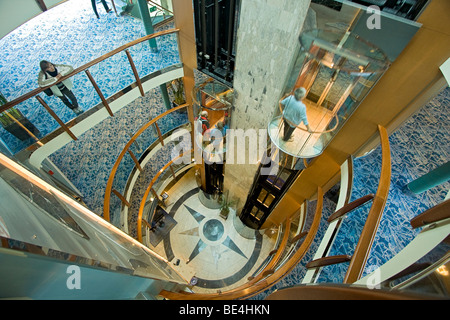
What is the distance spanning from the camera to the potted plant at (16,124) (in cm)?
417

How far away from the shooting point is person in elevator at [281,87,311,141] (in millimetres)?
3490

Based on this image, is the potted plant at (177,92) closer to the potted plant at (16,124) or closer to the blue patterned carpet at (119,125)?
the blue patterned carpet at (119,125)

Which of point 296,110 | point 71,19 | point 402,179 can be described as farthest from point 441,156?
point 71,19

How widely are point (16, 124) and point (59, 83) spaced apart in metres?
1.19

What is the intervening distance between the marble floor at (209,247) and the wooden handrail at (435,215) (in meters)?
7.69

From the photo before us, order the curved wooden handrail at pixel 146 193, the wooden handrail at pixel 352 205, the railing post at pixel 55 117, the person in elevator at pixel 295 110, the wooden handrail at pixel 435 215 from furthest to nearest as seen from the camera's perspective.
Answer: the curved wooden handrail at pixel 146 193 < the railing post at pixel 55 117 < the person in elevator at pixel 295 110 < the wooden handrail at pixel 352 205 < the wooden handrail at pixel 435 215

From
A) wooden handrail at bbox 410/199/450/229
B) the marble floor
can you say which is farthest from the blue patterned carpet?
the marble floor

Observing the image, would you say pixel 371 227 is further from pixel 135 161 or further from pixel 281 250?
pixel 135 161

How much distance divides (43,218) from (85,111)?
191 inches

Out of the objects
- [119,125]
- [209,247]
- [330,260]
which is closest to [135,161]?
[119,125]

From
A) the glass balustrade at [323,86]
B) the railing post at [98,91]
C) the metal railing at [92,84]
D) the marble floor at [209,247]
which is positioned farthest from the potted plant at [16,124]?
the marble floor at [209,247]

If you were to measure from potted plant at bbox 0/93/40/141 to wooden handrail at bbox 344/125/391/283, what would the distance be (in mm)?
6303

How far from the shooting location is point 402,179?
4988 mm

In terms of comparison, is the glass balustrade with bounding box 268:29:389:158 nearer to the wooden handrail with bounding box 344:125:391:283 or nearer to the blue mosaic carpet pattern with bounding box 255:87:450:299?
the wooden handrail with bounding box 344:125:391:283
